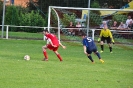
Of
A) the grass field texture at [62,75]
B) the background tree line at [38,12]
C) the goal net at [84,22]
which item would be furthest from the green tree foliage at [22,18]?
the grass field texture at [62,75]

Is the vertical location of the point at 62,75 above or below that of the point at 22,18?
Answer: below

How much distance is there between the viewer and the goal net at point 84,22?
116 feet

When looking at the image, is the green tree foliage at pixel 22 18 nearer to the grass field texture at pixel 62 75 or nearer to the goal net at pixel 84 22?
the goal net at pixel 84 22

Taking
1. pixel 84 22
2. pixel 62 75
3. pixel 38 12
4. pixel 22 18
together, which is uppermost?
pixel 38 12

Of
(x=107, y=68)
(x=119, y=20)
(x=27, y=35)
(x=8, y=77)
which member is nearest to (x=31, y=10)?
(x=27, y=35)

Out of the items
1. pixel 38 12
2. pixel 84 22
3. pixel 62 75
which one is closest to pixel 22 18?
pixel 38 12

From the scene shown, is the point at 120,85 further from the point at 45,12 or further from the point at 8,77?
the point at 45,12

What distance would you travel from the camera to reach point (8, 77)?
1608 cm

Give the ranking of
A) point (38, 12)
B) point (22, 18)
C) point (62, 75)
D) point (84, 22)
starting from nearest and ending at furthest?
point (62, 75) < point (84, 22) < point (22, 18) < point (38, 12)

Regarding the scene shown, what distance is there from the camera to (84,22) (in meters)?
36.8

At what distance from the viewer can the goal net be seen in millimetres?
35500

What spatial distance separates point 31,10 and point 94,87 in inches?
1257

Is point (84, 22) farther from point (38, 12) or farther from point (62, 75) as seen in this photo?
point (62, 75)

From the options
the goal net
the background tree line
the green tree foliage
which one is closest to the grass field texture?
the goal net
